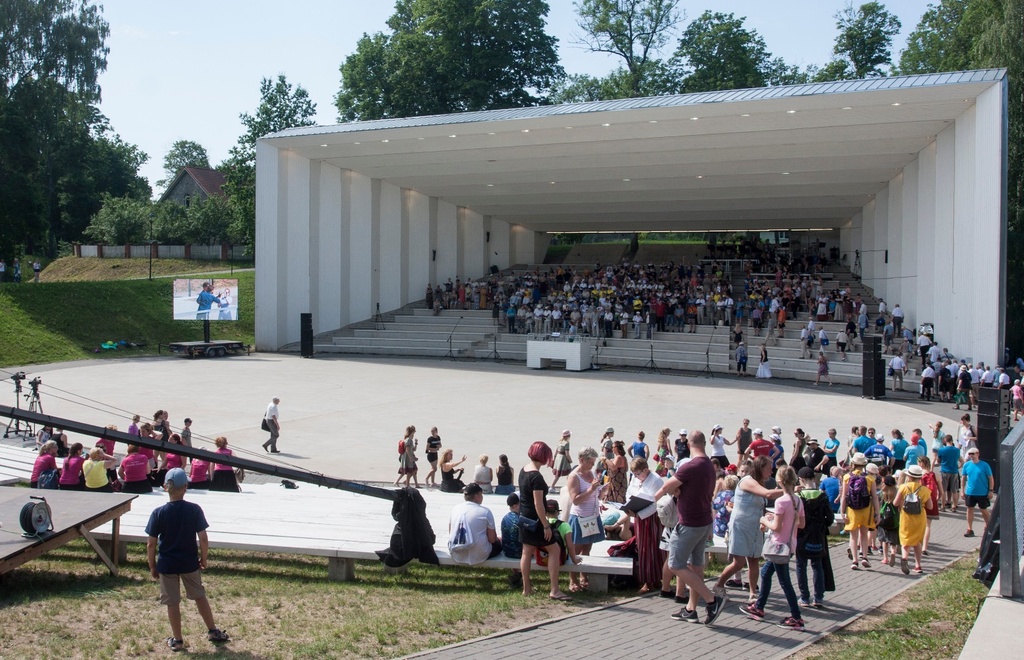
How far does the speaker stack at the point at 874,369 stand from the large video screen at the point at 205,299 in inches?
799

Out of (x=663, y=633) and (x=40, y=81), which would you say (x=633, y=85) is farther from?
(x=663, y=633)

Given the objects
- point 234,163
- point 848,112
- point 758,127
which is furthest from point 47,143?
point 848,112

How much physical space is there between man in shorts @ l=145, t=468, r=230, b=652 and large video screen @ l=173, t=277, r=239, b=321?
25.4 m

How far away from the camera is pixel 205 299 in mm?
29875

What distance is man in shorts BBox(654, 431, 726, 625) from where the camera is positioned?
229 inches

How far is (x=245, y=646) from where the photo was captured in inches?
208

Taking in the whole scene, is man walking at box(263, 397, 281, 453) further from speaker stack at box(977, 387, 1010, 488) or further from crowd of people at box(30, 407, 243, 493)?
speaker stack at box(977, 387, 1010, 488)

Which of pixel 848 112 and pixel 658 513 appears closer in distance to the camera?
pixel 658 513

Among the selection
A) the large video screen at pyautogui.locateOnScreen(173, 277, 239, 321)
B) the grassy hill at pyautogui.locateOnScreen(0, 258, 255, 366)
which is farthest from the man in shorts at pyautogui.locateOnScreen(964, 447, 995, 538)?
the grassy hill at pyautogui.locateOnScreen(0, 258, 255, 366)

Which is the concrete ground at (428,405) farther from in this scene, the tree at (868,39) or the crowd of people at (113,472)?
the tree at (868,39)

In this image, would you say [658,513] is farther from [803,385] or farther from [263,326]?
[263,326]

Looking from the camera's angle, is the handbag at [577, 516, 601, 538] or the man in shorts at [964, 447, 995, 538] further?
the man in shorts at [964, 447, 995, 538]

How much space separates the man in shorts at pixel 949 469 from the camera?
1143 centimetres

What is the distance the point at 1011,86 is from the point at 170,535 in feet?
112
